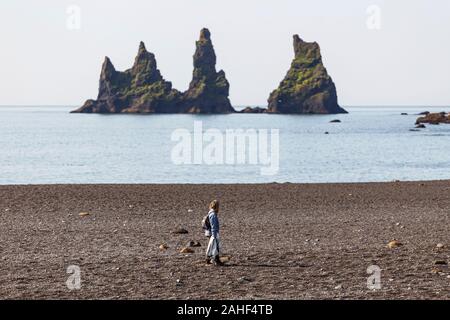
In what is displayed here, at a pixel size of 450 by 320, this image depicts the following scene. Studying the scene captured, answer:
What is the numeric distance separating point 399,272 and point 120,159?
6580 centimetres

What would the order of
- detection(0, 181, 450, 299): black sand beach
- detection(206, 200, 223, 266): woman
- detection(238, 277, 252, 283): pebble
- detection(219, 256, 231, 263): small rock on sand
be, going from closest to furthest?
1. detection(0, 181, 450, 299): black sand beach
2. detection(238, 277, 252, 283): pebble
3. detection(206, 200, 223, 266): woman
4. detection(219, 256, 231, 263): small rock on sand

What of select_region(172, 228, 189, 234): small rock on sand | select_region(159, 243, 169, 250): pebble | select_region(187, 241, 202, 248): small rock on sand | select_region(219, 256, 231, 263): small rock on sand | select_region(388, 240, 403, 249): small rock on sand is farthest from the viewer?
select_region(172, 228, 189, 234): small rock on sand

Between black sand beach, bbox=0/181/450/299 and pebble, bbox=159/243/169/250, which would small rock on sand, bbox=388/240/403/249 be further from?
pebble, bbox=159/243/169/250

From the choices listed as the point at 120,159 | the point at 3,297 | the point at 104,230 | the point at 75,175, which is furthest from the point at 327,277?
the point at 120,159

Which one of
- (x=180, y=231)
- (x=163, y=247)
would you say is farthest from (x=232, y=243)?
(x=180, y=231)

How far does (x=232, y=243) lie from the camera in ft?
74.9

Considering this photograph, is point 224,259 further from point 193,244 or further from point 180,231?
point 180,231

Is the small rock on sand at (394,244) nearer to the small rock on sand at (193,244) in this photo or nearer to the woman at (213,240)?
the small rock on sand at (193,244)

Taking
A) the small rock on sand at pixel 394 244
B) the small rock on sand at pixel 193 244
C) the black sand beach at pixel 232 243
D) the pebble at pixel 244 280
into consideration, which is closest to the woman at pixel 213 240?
the black sand beach at pixel 232 243

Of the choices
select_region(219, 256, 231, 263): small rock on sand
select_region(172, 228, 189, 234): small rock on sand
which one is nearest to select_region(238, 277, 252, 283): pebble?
select_region(219, 256, 231, 263): small rock on sand

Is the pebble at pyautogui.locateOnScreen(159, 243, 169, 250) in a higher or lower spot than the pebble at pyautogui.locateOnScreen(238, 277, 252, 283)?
lower

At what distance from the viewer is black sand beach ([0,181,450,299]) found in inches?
643
